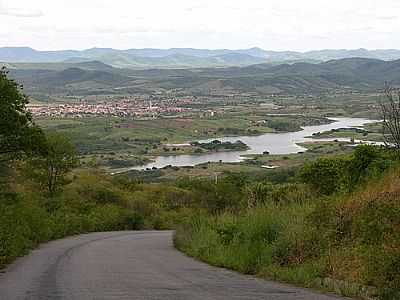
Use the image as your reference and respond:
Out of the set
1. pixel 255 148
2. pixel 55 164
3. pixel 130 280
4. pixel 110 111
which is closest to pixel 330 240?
pixel 130 280

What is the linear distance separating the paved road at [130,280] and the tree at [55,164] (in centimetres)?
2307

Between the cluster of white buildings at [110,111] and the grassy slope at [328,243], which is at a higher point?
the grassy slope at [328,243]

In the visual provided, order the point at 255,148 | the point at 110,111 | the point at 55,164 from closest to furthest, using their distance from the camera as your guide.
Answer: the point at 55,164 < the point at 255,148 < the point at 110,111

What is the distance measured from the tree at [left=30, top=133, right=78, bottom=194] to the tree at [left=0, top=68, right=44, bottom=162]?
13800mm

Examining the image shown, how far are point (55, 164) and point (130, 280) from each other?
30281mm

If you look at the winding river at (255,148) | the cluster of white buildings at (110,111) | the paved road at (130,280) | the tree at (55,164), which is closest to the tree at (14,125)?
the paved road at (130,280)

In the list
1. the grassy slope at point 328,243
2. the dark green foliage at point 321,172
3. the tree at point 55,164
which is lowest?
the tree at point 55,164

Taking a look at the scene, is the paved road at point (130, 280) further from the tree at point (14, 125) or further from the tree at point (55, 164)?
the tree at point (55, 164)

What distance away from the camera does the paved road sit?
10.1 m

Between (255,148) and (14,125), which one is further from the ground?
(14,125)

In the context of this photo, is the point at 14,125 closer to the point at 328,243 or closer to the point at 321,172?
the point at 321,172

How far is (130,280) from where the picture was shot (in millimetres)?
12305

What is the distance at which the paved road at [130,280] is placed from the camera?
399 inches

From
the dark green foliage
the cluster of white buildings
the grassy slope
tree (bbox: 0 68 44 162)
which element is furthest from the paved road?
the cluster of white buildings
